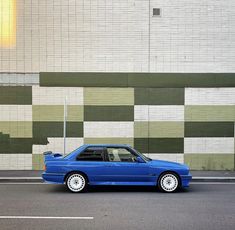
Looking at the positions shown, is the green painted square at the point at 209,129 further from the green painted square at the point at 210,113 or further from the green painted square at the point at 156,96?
the green painted square at the point at 156,96

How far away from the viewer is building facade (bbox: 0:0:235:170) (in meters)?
14.6

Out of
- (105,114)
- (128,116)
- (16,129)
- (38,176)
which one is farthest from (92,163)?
(16,129)

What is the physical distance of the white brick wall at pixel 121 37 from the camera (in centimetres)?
1462

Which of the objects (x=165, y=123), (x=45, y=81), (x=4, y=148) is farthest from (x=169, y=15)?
(x=4, y=148)

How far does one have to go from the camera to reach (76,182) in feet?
33.3

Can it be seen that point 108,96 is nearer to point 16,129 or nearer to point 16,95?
point 16,95

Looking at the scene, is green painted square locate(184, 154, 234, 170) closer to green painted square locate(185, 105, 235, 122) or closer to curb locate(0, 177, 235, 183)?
green painted square locate(185, 105, 235, 122)

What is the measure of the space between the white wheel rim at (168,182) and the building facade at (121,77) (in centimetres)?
451

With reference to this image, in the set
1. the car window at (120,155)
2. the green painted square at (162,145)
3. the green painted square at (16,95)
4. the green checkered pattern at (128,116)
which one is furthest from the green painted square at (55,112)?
the car window at (120,155)

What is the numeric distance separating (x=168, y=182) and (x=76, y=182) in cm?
251

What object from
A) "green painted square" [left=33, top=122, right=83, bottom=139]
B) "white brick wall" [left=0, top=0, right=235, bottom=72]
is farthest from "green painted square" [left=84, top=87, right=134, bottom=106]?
"green painted square" [left=33, top=122, right=83, bottom=139]

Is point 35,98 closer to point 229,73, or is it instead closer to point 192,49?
point 192,49

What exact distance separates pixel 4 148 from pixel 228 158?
8788 mm

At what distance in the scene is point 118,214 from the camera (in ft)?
24.7
